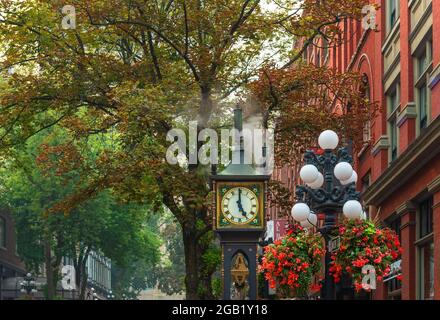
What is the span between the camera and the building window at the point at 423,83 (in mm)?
26984

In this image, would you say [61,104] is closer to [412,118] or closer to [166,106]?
[166,106]

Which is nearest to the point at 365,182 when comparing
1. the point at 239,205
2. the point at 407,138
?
the point at 407,138

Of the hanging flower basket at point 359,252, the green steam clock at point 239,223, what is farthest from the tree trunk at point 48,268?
the green steam clock at point 239,223

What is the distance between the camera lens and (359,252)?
716 inches

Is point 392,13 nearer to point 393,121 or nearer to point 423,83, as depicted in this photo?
point 393,121

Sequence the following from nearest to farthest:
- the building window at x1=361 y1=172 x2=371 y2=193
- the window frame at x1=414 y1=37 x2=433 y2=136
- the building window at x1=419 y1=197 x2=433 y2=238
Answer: the window frame at x1=414 y1=37 x2=433 y2=136
the building window at x1=419 y1=197 x2=433 y2=238
the building window at x1=361 y1=172 x2=371 y2=193

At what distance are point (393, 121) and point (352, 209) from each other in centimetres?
1555

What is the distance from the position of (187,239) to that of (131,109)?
4869mm

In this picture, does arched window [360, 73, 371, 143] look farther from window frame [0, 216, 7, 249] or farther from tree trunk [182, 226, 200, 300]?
window frame [0, 216, 7, 249]

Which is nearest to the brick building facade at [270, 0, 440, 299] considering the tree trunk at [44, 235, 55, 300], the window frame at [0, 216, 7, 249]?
the tree trunk at [44, 235, 55, 300]

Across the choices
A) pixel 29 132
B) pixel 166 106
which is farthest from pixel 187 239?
pixel 29 132

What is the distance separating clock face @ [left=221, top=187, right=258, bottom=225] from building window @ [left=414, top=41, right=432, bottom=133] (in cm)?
1056

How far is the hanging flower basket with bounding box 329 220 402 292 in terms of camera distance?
18.1 m
